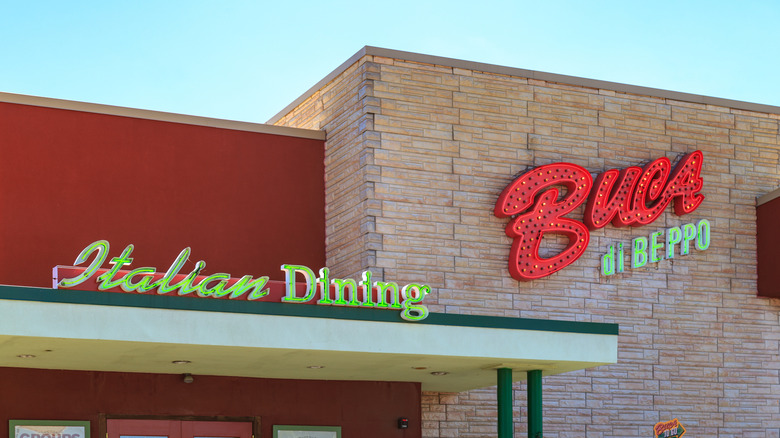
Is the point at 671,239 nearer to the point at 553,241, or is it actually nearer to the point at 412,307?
the point at 553,241

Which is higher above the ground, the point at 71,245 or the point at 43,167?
the point at 43,167

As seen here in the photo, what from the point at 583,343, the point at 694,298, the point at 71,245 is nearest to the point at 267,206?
the point at 71,245

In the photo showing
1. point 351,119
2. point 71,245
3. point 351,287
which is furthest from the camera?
point 351,119

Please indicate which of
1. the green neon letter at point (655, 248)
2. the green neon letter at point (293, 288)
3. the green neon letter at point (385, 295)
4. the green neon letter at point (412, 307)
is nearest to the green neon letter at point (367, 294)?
the green neon letter at point (385, 295)

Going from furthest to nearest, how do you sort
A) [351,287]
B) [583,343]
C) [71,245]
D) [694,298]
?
[694,298] → [71,245] → [583,343] → [351,287]

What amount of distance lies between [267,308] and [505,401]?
4709 millimetres

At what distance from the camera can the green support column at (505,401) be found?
1906 cm

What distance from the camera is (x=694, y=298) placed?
2425 cm

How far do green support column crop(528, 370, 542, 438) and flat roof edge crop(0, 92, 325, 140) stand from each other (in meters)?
7.18

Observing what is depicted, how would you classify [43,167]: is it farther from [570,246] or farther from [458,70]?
[570,246]

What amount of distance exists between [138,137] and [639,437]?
450 inches

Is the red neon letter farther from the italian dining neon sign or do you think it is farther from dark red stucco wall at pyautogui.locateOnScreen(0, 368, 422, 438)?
the italian dining neon sign

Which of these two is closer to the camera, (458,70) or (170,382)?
(170,382)

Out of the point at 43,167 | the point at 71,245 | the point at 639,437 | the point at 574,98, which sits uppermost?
the point at 574,98
